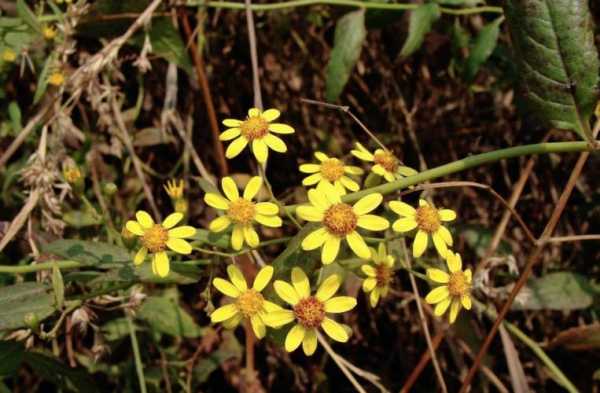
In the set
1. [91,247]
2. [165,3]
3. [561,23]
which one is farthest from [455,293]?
[165,3]

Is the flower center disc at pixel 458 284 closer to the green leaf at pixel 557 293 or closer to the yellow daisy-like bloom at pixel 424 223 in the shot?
the yellow daisy-like bloom at pixel 424 223

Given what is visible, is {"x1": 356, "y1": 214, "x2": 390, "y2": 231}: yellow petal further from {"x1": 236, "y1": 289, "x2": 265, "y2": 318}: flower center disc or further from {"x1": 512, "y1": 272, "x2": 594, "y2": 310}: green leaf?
{"x1": 512, "y1": 272, "x2": 594, "y2": 310}: green leaf

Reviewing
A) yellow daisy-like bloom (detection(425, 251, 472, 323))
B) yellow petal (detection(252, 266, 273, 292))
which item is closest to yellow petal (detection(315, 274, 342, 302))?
yellow petal (detection(252, 266, 273, 292))

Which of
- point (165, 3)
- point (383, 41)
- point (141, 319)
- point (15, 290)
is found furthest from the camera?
point (383, 41)

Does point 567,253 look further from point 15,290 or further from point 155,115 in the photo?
point 15,290

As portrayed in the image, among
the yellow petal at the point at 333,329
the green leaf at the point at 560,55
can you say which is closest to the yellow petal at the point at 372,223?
the yellow petal at the point at 333,329

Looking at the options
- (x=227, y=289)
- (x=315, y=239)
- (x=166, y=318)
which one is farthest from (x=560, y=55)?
(x=166, y=318)
